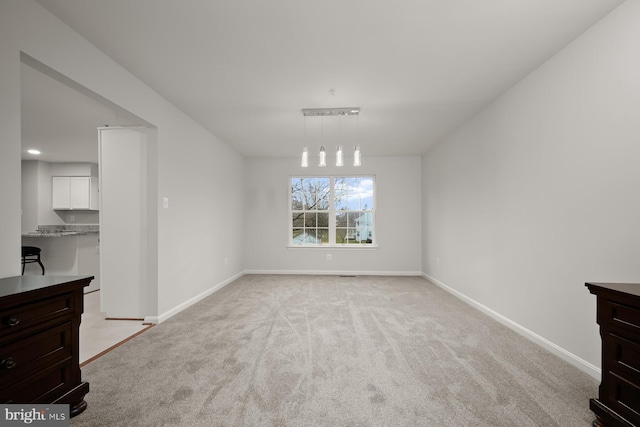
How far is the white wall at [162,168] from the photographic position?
1744mm

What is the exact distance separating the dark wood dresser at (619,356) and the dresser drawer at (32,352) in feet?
9.78

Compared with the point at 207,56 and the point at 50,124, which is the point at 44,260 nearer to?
the point at 50,124

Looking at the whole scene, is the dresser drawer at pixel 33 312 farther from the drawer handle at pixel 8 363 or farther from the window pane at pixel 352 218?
the window pane at pixel 352 218

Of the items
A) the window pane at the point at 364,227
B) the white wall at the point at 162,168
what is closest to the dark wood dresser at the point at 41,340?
the white wall at the point at 162,168

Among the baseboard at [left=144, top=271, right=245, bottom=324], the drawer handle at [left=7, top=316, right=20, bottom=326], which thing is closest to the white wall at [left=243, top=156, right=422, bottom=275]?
the baseboard at [left=144, top=271, right=245, bottom=324]

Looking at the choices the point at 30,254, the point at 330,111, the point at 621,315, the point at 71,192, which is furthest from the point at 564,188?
the point at 71,192

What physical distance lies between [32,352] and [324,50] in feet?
8.92

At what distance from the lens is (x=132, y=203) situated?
344 centimetres

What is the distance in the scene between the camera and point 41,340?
154cm

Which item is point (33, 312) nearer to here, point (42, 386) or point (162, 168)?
point (42, 386)

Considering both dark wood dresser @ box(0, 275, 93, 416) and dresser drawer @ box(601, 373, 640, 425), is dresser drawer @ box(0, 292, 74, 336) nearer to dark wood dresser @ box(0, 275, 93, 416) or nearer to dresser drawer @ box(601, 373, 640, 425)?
dark wood dresser @ box(0, 275, 93, 416)

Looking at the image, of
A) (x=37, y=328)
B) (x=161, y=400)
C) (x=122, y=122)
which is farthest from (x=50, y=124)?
(x=161, y=400)

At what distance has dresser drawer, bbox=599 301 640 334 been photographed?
144 cm

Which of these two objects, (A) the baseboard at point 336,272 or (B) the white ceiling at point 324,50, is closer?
(B) the white ceiling at point 324,50
